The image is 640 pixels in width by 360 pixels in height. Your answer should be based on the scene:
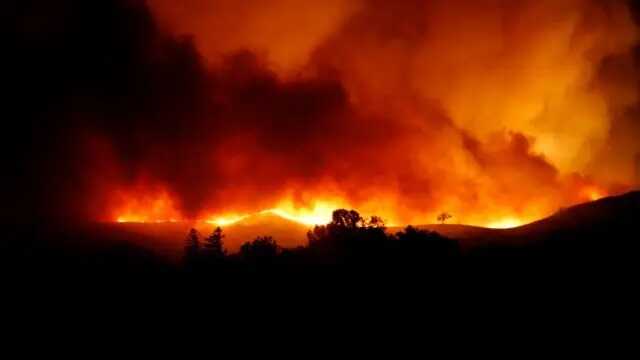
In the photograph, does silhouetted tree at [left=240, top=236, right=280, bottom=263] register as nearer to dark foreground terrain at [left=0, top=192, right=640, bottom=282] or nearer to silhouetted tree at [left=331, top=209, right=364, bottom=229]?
dark foreground terrain at [left=0, top=192, right=640, bottom=282]

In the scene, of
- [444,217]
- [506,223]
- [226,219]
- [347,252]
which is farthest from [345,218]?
[506,223]

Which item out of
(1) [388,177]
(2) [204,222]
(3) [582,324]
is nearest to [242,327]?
(3) [582,324]

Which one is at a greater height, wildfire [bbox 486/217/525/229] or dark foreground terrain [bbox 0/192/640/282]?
wildfire [bbox 486/217/525/229]

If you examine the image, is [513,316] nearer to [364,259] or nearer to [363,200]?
[364,259]

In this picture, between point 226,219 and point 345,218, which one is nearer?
point 345,218

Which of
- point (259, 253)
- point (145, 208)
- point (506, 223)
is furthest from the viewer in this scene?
point (506, 223)

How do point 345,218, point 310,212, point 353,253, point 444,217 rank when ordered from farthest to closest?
point 444,217
point 310,212
point 345,218
point 353,253

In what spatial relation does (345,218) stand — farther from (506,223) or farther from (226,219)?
(506,223)

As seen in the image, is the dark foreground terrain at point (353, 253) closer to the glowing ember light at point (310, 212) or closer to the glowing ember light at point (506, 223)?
the glowing ember light at point (506, 223)

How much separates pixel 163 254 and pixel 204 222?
10.3 meters

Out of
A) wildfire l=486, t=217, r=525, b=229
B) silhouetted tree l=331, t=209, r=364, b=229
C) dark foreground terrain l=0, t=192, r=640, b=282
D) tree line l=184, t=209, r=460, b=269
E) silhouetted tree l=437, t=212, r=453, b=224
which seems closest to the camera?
dark foreground terrain l=0, t=192, r=640, b=282

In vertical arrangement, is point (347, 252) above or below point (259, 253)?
below

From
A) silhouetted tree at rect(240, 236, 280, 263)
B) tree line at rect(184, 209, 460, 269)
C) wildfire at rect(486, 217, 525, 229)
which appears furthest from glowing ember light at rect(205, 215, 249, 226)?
wildfire at rect(486, 217, 525, 229)

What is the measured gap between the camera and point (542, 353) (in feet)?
70.5
